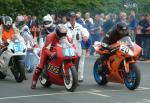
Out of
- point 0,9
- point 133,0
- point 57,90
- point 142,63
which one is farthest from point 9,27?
point 133,0

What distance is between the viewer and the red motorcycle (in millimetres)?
13023

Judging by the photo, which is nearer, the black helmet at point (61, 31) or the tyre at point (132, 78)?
the tyre at point (132, 78)

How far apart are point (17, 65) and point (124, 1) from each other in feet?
69.1

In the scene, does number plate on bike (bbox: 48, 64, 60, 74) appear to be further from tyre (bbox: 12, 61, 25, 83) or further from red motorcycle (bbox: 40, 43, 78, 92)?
tyre (bbox: 12, 61, 25, 83)

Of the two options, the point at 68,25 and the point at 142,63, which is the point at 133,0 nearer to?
the point at 142,63

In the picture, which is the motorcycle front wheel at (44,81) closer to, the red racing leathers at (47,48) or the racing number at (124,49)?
the red racing leathers at (47,48)

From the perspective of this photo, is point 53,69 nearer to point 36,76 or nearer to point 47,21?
point 36,76

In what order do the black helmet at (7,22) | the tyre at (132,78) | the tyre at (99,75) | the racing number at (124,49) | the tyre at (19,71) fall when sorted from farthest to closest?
the black helmet at (7,22)
the tyre at (19,71)
the tyre at (99,75)
the racing number at (124,49)
the tyre at (132,78)

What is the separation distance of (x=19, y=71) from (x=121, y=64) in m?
2.94

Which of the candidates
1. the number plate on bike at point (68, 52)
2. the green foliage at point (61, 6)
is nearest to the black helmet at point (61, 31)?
the number plate on bike at point (68, 52)

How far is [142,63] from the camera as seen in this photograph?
852 inches

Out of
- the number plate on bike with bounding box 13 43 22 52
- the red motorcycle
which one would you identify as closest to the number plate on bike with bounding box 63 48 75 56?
the red motorcycle

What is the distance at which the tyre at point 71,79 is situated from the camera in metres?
12.9

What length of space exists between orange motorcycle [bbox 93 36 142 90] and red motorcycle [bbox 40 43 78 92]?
110 centimetres
